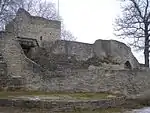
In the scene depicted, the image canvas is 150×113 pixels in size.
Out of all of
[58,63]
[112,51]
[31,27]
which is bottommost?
[58,63]

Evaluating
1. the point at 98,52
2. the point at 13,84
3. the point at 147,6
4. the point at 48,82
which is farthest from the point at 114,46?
the point at 13,84

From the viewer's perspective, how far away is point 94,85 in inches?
760

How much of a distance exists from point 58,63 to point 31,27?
613cm

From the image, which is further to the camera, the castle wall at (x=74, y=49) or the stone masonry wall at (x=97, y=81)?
the castle wall at (x=74, y=49)

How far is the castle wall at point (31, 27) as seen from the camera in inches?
961

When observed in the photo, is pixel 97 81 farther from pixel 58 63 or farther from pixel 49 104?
pixel 49 104

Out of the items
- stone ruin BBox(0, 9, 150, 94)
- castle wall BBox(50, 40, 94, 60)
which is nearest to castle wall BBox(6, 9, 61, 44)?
stone ruin BBox(0, 9, 150, 94)

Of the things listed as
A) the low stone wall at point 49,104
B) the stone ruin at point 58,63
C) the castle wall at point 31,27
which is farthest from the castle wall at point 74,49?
the low stone wall at point 49,104

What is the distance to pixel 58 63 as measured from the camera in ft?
64.3

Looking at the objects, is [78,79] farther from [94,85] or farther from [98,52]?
[98,52]

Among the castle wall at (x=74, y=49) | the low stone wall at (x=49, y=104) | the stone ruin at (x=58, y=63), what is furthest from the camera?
the castle wall at (x=74, y=49)

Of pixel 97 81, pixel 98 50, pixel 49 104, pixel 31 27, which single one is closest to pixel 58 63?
pixel 97 81

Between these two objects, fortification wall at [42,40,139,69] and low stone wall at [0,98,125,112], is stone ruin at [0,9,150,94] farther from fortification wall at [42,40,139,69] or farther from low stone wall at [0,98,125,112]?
low stone wall at [0,98,125,112]

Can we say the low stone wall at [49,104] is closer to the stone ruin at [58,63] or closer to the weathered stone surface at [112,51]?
the stone ruin at [58,63]
